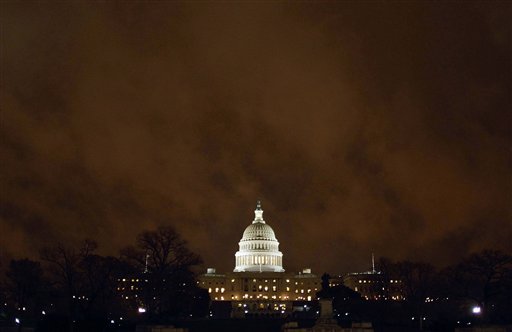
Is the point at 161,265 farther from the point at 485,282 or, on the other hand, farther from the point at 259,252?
the point at 259,252

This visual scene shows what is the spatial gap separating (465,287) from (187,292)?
3549 centimetres

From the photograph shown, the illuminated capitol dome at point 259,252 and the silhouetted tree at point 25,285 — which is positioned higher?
the illuminated capitol dome at point 259,252

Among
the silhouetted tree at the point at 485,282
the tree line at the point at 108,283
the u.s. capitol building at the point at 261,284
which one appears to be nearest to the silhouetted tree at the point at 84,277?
the tree line at the point at 108,283

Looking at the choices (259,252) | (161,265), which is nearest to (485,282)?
(161,265)

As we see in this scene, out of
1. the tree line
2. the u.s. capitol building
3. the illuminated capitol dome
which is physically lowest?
the tree line

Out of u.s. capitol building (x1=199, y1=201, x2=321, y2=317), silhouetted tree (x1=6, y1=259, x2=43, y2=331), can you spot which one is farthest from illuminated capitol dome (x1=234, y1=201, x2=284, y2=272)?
silhouetted tree (x1=6, y1=259, x2=43, y2=331)

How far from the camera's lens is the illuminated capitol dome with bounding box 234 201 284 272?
633 feet

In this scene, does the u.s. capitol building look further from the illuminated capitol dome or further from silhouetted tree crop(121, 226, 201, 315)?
silhouetted tree crop(121, 226, 201, 315)

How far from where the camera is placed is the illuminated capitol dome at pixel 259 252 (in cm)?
19300

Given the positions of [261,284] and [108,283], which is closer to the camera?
[108,283]

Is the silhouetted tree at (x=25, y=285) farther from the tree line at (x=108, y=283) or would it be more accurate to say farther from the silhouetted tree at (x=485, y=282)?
the silhouetted tree at (x=485, y=282)

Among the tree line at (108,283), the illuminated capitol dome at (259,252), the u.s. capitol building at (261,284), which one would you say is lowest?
the tree line at (108,283)

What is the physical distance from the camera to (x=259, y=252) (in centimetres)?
19312

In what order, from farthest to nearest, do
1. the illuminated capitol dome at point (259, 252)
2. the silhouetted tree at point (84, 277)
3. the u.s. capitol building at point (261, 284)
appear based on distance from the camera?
the illuminated capitol dome at point (259, 252) < the u.s. capitol building at point (261, 284) < the silhouetted tree at point (84, 277)
